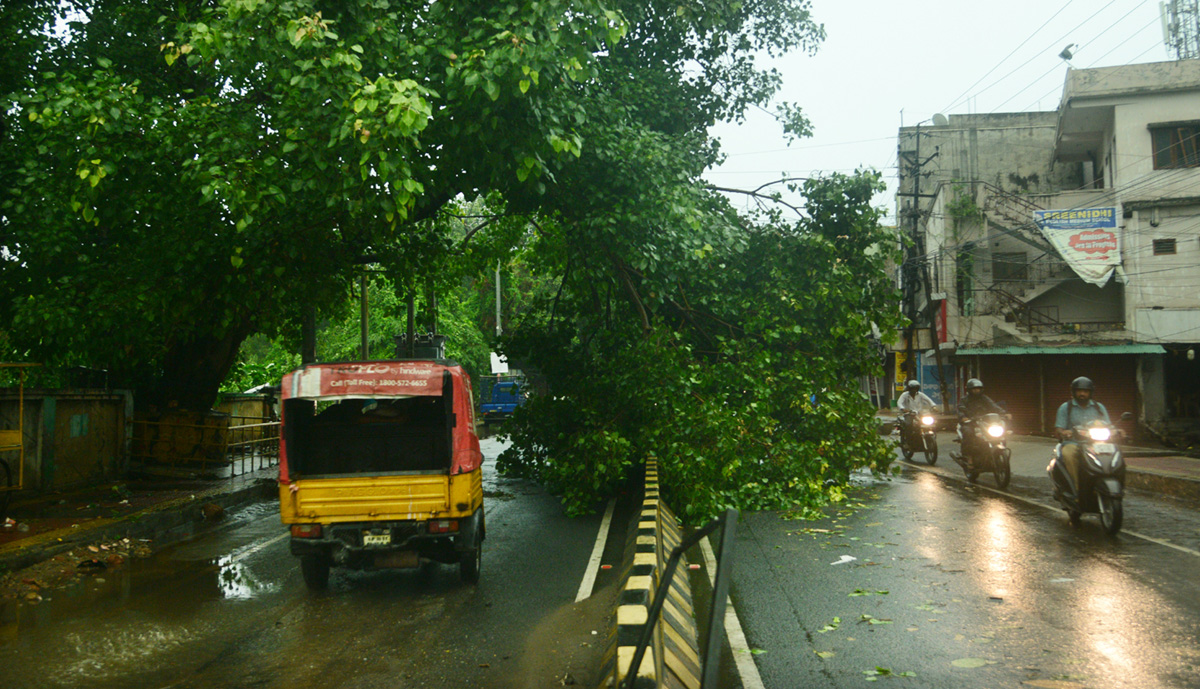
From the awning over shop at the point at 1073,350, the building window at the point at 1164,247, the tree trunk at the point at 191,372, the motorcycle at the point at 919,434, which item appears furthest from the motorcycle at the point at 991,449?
the building window at the point at 1164,247

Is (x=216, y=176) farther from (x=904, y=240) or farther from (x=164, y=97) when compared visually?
(x=904, y=240)

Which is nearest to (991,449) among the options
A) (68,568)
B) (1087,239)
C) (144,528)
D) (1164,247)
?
(144,528)

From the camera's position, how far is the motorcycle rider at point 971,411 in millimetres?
15055

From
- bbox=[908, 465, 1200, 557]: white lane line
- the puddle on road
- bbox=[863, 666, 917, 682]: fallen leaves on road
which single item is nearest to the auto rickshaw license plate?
the puddle on road

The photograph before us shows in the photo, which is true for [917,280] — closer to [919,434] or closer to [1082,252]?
[1082,252]

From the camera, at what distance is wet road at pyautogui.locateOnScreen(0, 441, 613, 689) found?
5730 millimetres

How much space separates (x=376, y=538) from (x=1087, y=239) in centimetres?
2818

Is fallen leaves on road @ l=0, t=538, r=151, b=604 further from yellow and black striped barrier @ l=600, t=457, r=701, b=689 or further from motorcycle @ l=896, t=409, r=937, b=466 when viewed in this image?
motorcycle @ l=896, t=409, r=937, b=466

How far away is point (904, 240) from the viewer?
14.9 meters

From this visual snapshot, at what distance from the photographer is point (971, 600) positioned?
6.98 meters

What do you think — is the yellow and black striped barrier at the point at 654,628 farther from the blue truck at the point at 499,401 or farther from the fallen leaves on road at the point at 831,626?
the blue truck at the point at 499,401

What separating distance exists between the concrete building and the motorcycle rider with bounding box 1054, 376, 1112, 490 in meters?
13.8

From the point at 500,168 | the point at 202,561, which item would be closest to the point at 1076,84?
the point at 500,168

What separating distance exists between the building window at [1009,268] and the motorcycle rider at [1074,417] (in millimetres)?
23532
